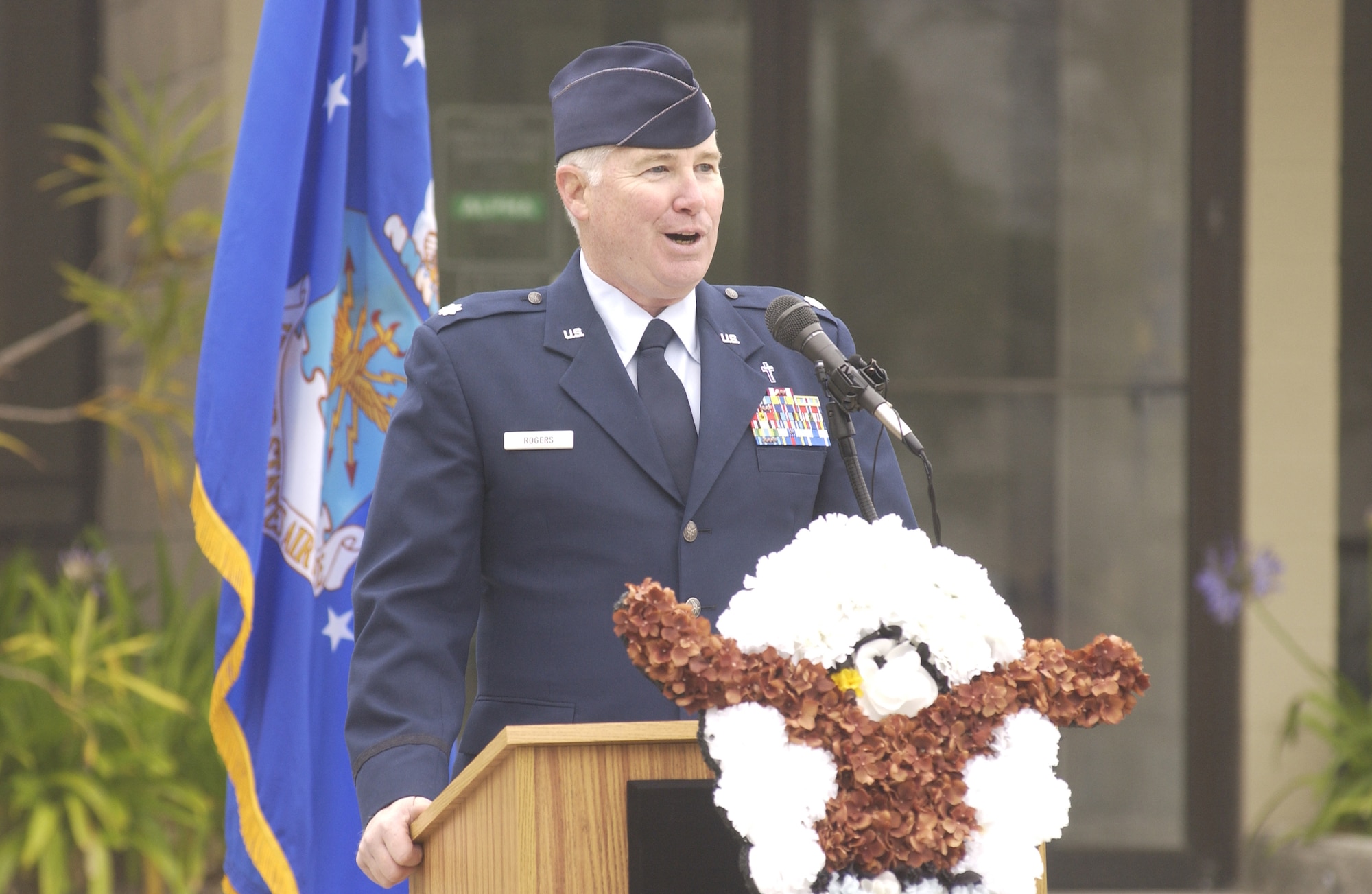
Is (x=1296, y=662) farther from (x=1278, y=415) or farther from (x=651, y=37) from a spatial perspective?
(x=651, y=37)

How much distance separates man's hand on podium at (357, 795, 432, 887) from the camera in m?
1.71

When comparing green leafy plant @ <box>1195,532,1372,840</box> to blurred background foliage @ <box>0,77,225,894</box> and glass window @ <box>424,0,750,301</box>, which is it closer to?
glass window @ <box>424,0,750,301</box>

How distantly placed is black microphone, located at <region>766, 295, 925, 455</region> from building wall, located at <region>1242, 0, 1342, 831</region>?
4032mm

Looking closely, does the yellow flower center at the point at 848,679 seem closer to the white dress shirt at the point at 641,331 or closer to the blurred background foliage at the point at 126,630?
the white dress shirt at the point at 641,331

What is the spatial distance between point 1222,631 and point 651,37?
9.68ft

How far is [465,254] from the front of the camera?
5406 mm

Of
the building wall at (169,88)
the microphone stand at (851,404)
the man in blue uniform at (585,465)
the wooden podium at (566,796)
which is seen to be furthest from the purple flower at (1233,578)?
the wooden podium at (566,796)

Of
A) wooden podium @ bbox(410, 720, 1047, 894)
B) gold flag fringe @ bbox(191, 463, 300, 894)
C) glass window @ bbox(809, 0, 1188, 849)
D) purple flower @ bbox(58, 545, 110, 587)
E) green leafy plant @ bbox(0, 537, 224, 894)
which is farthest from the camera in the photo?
glass window @ bbox(809, 0, 1188, 849)

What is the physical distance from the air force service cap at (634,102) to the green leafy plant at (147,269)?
295cm

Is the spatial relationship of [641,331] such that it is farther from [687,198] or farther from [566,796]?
[566,796]

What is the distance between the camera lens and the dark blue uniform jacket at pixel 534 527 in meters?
1.95

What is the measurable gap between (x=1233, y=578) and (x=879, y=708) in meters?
4.39

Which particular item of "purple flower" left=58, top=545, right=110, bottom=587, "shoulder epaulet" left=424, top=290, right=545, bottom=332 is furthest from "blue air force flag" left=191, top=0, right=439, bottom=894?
"purple flower" left=58, top=545, right=110, bottom=587

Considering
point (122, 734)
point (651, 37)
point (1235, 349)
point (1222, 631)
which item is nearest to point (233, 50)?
point (651, 37)
